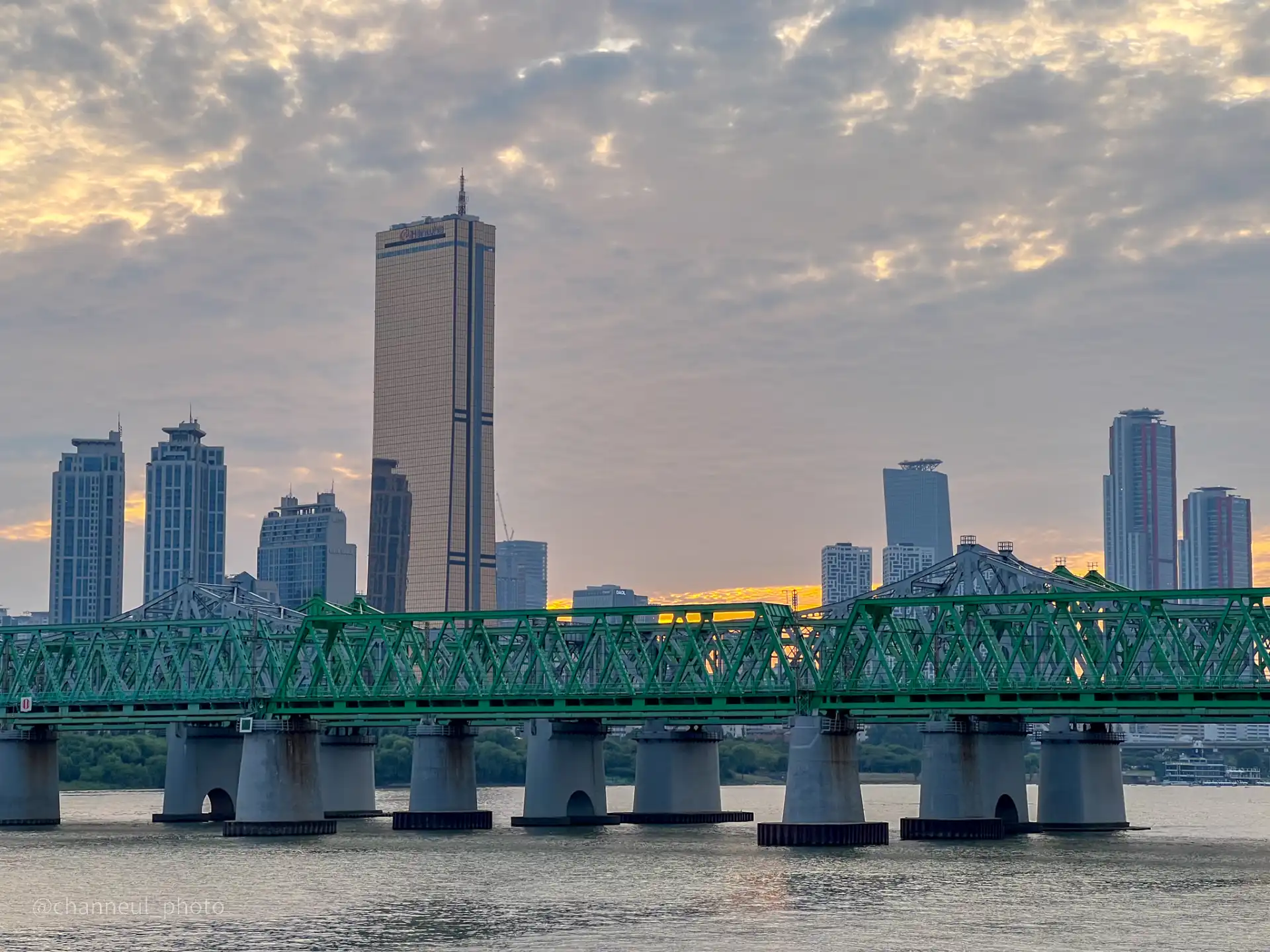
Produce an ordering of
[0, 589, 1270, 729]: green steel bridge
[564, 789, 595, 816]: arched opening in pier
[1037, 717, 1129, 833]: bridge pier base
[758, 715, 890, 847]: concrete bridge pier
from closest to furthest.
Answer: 1. [758, 715, 890, 847]: concrete bridge pier
2. [0, 589, 1270, 729]: green steel bridge
3. [1037, 717, 1129, 833]: bridge pier base
4. [564, 789, 595, 816]: arched opening in pier

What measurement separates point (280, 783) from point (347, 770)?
3257 centimetres

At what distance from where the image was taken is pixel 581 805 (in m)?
158

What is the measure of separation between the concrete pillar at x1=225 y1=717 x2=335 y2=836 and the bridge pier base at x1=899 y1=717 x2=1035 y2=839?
39797 millimetres

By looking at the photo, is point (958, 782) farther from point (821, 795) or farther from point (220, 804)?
point (220, 804)

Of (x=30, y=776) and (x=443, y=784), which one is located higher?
(x=443, y=784)

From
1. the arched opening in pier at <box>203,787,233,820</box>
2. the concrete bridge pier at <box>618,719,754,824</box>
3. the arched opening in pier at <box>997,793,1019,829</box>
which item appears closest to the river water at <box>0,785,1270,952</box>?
the arched opening in pier at <box>997,793,1019,829</box>

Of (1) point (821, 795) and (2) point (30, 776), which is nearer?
(1) point (821, 795)

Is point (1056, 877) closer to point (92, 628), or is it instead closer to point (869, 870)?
point (869, 870)

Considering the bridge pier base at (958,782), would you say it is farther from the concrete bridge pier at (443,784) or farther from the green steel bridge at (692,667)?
the concrete bridge pier at (443,784)

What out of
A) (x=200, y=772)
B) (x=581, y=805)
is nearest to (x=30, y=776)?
(x=200, y=772)

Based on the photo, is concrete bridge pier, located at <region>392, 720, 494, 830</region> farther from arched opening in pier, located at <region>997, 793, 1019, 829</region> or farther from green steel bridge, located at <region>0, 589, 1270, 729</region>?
arched opening in pier, located at <region>997, 793, 1019, 829</region>

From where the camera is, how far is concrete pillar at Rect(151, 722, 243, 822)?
169 metres

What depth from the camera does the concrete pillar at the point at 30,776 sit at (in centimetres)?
16550

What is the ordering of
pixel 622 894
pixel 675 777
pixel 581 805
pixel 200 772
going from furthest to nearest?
pixel 200 772 < pixel 675 777 < pixel 581 805 < pixel 622 894
